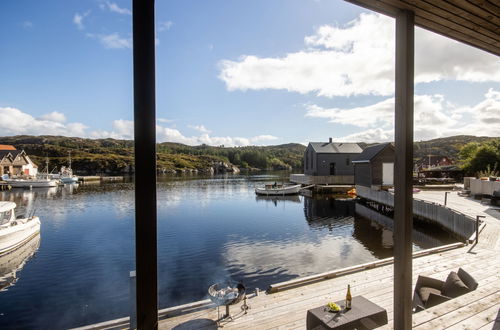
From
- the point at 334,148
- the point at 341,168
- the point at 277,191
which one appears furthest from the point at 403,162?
the point at 334,148

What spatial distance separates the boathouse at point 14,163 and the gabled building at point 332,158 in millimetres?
61454

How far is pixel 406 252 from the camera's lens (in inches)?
105

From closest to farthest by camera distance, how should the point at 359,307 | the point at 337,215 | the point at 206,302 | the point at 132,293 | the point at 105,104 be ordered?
the point at 132,293, the point at 359,307, the point at 206,302, the point at 105,104, the point at 337,215

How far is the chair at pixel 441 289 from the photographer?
14.5 feet

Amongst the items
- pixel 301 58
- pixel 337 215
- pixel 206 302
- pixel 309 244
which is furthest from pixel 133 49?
pixel 337 215

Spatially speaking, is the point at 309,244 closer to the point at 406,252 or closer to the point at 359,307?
the point at 359,307

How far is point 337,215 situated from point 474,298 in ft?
67.9

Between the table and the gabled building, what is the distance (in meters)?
41.1

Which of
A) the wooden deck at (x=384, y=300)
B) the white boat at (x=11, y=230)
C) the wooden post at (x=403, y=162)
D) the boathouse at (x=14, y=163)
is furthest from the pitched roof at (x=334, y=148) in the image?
the boathouse at (x=14, y=163)

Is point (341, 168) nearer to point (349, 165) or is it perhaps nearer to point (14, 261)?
point (349, 165)

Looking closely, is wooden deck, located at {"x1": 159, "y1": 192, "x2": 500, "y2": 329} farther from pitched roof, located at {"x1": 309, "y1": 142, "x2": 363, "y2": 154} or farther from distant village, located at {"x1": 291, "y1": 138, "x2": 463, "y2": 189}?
pitched roof, located at {"x1": 309, "y1": 142, "x2": 363, "y2": 154}

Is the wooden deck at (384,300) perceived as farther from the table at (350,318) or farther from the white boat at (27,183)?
the white boat at (27,183)

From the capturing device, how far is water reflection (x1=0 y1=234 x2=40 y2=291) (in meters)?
11.3

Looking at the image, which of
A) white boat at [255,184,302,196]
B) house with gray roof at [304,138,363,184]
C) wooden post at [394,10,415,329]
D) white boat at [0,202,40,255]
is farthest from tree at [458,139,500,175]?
white boat at [0,202,40,255]
